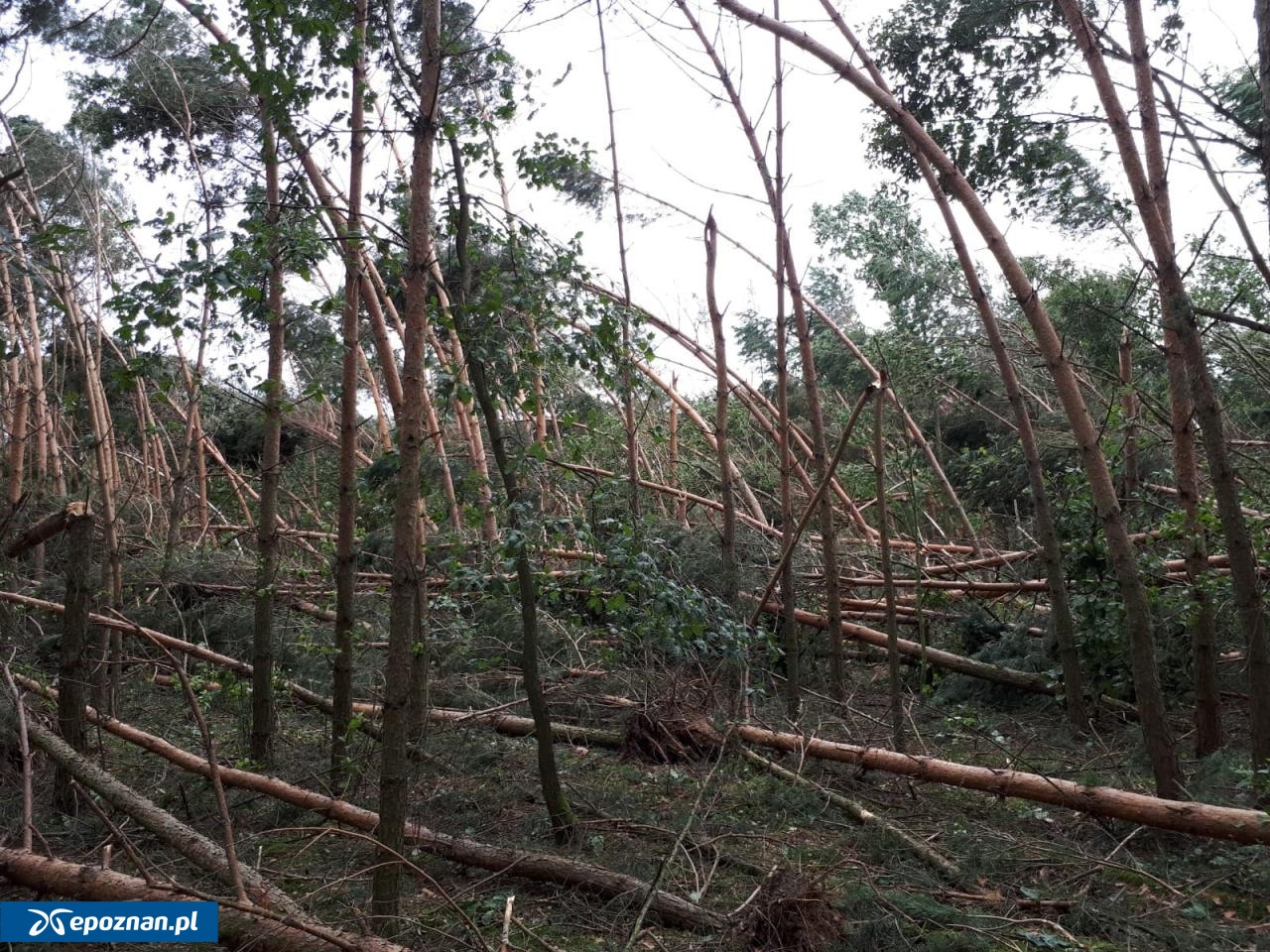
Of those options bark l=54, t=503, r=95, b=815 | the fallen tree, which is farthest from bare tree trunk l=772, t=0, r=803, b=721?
bark l=54, t=503, r=95, b=815

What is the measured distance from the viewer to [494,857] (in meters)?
4.11

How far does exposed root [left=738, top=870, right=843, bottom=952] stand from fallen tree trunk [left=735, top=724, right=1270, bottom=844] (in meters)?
1.69

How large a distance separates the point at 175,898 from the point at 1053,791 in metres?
3.75

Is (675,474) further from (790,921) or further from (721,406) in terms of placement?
(790,921)

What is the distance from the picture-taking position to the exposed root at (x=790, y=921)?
3.41 m

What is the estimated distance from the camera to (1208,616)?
17.5 feet

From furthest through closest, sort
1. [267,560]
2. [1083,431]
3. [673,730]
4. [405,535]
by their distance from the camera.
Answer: [673,730], [267,560], [1083,431], [405,535]

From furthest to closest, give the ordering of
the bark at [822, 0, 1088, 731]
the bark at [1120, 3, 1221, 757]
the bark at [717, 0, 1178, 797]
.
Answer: the bark at [822, 0, 1088, 731], the bark at [1120, 3, 1221, 757], the bark at [717, 0, 1178, 797]

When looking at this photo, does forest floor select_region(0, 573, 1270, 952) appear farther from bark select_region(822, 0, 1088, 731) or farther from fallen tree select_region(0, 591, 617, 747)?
bark select_region(822, 0, 1088, 731)

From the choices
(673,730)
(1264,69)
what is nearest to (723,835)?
(673,730)

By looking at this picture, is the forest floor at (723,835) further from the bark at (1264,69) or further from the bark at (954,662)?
the bark at (1264,69)

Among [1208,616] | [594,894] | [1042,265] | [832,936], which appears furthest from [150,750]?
→ [1042,265]

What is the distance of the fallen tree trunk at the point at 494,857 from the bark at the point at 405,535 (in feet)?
2.98

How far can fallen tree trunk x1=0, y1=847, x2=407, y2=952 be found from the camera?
2.83 meters
